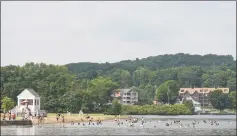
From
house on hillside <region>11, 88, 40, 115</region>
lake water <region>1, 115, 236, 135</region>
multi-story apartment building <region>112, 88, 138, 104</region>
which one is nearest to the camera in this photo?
lake water <region>1, 115, 236, 135</region>

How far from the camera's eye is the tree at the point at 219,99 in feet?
632

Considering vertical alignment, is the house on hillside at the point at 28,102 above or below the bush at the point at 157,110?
above

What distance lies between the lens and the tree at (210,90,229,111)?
7579 inches

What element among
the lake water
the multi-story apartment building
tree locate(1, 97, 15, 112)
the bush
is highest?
the multi-story apartment building

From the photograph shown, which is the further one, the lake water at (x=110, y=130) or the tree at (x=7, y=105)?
the tree at (x=7, y=105)

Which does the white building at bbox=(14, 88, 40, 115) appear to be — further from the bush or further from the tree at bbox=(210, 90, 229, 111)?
the tree at bbox=(210, 90, 229, 111)

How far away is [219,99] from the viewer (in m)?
193

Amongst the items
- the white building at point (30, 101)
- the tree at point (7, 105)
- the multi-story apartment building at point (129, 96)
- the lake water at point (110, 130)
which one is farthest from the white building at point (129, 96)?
the lake water at point (110, 130)

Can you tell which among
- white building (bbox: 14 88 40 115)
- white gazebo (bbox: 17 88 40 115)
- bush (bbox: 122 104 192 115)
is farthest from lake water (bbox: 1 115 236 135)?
bush (bbox: 122 104 192 115)

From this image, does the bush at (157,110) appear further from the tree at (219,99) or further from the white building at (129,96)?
the white building at (129,96)

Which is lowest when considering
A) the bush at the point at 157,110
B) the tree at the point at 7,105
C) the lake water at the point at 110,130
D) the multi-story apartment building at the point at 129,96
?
the lake water at the point at 110,130

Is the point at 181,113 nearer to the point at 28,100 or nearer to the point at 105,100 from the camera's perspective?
the point at 105,100

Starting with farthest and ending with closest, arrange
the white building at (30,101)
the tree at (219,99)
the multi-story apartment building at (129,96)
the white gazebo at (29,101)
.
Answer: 1. the multi-story apartment building at (129,96)
2. the tree at (219,99)
3. the white gazebo at (29,101)
4. the white building at (30,101)

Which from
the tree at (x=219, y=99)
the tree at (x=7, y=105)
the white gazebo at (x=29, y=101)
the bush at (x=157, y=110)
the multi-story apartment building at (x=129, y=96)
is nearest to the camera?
the tree at (x=7, y=105)
